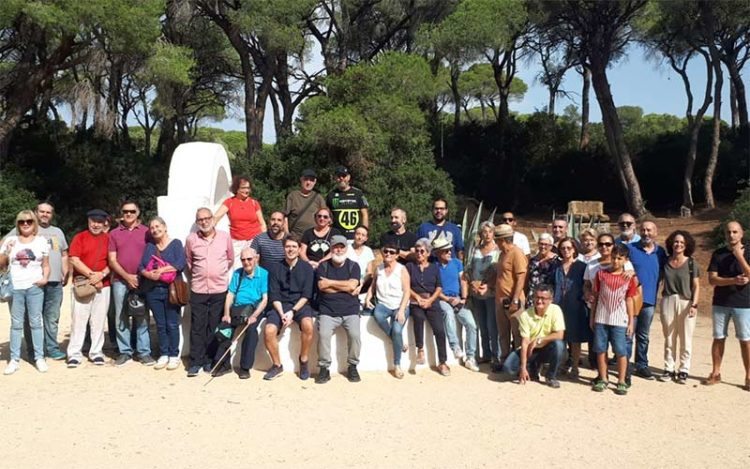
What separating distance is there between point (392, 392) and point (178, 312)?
86.8 inches

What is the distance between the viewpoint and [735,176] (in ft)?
73.5

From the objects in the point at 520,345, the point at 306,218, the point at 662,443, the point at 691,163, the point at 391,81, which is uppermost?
the point at 391,81

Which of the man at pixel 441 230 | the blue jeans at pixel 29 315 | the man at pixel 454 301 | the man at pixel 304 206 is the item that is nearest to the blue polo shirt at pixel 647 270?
the man at pixel 454 301

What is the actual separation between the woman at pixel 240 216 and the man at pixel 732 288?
14.5 feet

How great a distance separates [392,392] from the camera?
5.48 metres

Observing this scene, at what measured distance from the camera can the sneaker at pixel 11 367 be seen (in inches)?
226

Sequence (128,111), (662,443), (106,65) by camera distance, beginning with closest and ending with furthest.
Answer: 1. (662,443)
2. (106,65)
3. (128,111)

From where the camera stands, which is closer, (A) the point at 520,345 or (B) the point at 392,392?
(B) the point at 392,392

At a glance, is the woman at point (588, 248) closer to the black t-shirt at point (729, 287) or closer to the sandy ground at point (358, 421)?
the black t-shirt at point (729, 287)

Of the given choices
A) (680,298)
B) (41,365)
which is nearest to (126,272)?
(41,365)

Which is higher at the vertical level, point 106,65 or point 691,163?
point 106,65

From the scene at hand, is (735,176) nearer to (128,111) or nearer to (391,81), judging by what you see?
(391,81)

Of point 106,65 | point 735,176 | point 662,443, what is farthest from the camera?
point 735,176

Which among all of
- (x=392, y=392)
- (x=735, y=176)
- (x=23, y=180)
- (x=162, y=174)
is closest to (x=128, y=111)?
(x=162, y=174)
